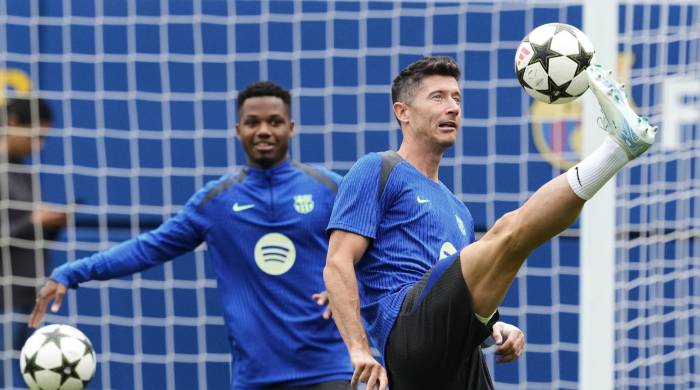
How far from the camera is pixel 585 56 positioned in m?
4.78

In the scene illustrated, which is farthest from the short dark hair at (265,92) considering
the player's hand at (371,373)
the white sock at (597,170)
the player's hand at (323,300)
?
the white sock at (597,170)

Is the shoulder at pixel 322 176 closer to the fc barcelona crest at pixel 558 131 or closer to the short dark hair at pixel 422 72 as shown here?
the short dark hair at pixel 422 72

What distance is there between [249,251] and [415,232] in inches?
62.2

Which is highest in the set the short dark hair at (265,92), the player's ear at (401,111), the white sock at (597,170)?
the short dark hair at (265,92)

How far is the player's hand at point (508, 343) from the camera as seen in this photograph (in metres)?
5.03

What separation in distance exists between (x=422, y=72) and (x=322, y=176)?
1338 millimetres

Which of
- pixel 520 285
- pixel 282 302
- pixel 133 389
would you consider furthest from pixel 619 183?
pixel 133 389

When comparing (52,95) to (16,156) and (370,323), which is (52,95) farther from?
(370,323)

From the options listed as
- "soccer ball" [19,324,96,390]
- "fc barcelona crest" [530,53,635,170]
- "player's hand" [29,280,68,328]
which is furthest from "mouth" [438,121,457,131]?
"fc barcelona crest" [530,53,635,170]

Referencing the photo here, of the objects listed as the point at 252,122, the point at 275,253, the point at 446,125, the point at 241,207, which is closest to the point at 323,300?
the point at 275,253

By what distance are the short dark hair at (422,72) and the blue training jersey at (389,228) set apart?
364 millimetres

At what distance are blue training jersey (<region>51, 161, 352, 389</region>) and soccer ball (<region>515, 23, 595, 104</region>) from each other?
1791 mm

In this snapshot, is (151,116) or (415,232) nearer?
(415,232)

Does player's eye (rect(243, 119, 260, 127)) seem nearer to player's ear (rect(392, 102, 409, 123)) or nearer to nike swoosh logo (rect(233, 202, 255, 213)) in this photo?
nike swoosh logo (rect(233, 202, 255, 213))
